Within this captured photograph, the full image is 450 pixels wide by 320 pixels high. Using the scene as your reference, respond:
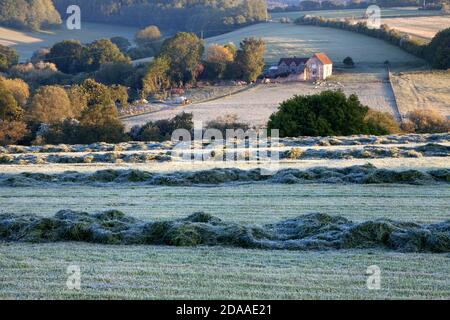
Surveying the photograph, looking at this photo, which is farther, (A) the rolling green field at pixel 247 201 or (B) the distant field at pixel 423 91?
(B) the distant field at pixel 423 91

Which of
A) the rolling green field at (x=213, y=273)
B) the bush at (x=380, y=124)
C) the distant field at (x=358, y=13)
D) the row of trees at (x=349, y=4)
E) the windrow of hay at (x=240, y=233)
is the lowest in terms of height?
the bush at (x=380, y=124)

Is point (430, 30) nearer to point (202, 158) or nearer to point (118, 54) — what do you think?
point (118, 54)

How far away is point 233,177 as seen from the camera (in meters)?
20.9

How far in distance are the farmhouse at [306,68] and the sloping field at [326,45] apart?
4713 millimetres

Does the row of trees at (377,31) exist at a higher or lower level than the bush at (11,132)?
higher

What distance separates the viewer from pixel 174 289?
355 inches

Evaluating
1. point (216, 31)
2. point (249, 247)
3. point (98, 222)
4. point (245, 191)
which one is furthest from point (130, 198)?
point (216, 31)

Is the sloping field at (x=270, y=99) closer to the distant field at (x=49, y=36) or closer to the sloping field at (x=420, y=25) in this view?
the sloping field at (x=420, y=25)

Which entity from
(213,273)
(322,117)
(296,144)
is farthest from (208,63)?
(213,273)

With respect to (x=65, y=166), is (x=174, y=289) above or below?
above

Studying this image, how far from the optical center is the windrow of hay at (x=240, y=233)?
11734 millimetres

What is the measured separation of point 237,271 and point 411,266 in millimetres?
2766

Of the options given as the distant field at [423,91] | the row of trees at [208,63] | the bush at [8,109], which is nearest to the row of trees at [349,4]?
the distant field at [423,91]

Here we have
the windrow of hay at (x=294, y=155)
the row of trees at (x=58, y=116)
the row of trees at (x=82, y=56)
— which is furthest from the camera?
the row of trees at (x=82, y=56)
